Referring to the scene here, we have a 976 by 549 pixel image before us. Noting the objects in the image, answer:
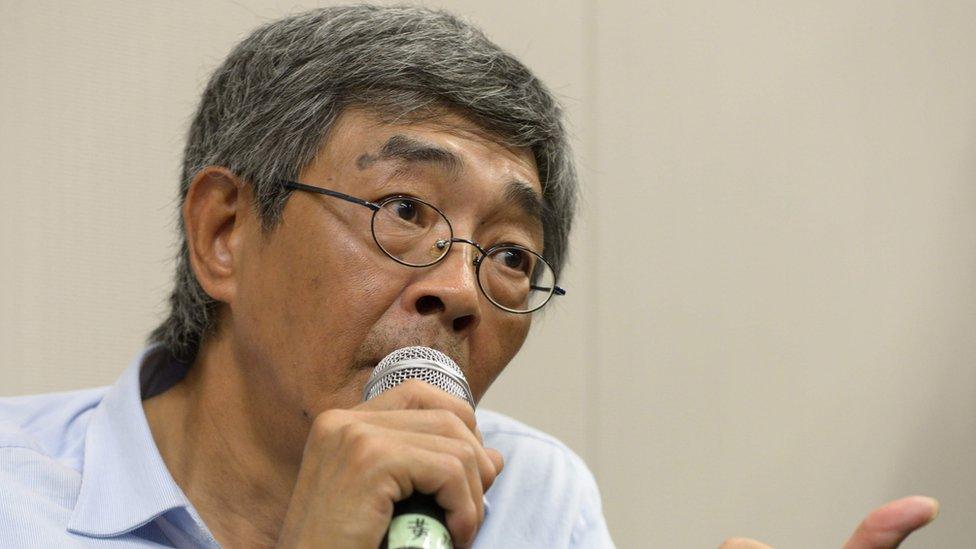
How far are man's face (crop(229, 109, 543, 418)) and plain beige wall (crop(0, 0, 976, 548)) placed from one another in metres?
0.97

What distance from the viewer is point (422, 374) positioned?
124 centimetres

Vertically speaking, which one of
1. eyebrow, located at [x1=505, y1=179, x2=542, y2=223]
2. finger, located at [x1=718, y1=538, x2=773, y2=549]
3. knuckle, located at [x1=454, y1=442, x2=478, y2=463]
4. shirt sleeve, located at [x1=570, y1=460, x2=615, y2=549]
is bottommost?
shirt sleeve, located at [x1=570, y1=460, x2=615, y2=549]

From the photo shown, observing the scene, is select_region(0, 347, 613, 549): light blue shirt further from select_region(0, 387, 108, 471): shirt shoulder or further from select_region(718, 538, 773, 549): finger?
select_region(718, 538, 773, 549): finger

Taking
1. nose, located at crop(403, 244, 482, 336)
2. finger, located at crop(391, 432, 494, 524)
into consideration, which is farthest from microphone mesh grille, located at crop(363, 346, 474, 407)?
nose, located at crop(403, 244, 482, 336)

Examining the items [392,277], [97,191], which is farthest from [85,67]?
[392,277]

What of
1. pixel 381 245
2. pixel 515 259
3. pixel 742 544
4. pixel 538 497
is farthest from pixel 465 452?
pixel 538 497

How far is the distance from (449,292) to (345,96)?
38 centimetres

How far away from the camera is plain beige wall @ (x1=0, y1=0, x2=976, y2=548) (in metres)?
2.64

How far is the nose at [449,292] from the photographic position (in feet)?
5.07

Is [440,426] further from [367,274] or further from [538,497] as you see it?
[538,497]

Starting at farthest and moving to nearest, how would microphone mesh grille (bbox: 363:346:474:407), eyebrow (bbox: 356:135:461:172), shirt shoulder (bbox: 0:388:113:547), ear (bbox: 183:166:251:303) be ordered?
ear (bbox: 183:166:251:303), eyebrow (bbox: 356:135:461:172), shirt shoulder (bbox: 0:388:113:547), microphone mesh grille (bbox: 363:346:474:407)

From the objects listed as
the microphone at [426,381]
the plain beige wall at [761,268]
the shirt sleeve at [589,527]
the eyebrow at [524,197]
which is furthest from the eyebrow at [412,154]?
the plain beige wall at [761,268]

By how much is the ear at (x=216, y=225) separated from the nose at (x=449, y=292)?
0.35 meters

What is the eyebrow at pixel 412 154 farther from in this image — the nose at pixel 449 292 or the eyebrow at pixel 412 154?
the nose at pixel 449 292
